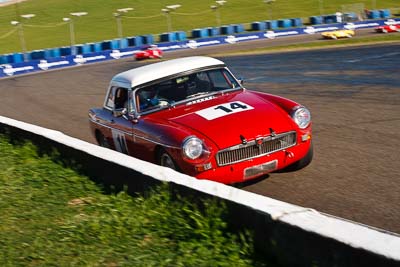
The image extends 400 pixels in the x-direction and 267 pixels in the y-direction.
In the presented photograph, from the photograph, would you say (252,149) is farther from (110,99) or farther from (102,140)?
(102,140)

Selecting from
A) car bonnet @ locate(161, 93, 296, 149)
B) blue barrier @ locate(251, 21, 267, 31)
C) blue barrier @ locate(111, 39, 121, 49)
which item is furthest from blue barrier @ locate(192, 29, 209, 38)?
car bonnet @ locate(161, 93, 296, 149)

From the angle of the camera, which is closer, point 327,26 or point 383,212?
point 383,212

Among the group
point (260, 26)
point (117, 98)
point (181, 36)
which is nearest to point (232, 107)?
point (117, 98)

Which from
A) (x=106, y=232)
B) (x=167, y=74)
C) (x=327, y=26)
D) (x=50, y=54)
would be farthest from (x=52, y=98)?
(x=327, y=26)

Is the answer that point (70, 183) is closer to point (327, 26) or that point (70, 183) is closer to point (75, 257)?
point (75, 257)

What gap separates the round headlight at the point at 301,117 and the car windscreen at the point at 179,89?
1.27 m

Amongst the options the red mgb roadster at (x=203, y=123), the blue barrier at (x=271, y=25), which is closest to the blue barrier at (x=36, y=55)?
the blue barrier at (x=271, y=25)

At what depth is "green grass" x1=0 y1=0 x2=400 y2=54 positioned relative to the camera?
60191 mm

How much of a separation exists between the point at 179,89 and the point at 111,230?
344 centimetres

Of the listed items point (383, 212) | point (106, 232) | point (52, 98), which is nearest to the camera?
point (106, 232)

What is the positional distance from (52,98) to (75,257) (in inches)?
626

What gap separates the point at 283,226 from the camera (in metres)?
3.73

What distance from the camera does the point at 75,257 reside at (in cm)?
417

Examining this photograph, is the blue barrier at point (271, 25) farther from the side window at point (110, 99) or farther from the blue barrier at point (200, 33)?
the side window at point (110, 99)
